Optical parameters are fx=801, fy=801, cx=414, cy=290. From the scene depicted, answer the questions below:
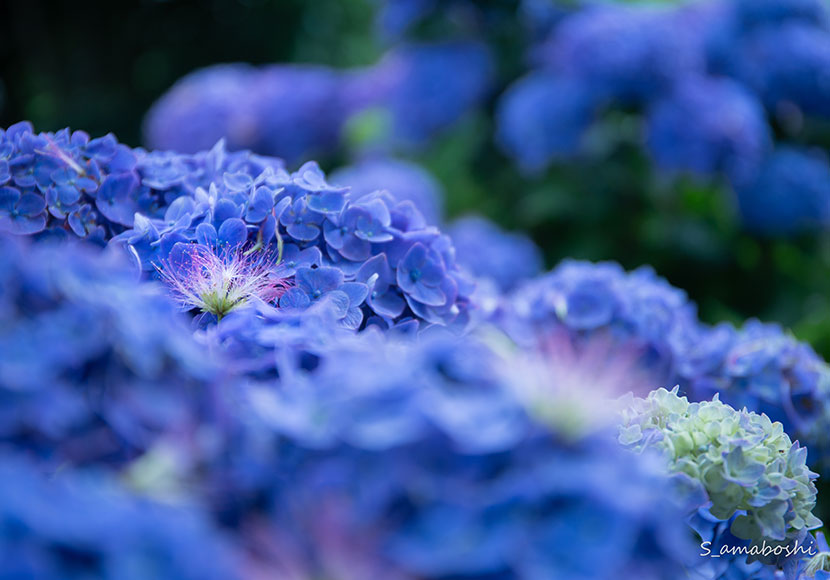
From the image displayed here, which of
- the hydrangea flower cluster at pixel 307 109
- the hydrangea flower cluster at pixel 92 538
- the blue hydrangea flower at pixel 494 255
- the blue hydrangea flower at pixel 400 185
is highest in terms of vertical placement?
the hydrangea flower cluster at pixel 307 109

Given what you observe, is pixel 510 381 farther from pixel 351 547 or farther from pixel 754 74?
pixel 754 74

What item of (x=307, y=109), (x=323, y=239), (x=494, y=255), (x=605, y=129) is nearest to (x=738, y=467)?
(x=323, y=239)

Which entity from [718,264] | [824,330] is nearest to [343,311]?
[824,330]

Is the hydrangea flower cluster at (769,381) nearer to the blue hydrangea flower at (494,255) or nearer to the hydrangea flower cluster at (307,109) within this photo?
the blue hydrangea flower at (494,255)

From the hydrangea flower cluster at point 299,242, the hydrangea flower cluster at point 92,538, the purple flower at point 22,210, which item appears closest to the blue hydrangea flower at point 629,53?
the hydrangea flower cluster at point 299,242

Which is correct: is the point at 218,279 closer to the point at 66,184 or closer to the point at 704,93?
the point at 66,184

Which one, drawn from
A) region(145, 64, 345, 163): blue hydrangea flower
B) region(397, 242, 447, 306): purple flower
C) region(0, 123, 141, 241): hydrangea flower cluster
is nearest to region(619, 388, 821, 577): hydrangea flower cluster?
region(397, 242, 447, 306): purple flower

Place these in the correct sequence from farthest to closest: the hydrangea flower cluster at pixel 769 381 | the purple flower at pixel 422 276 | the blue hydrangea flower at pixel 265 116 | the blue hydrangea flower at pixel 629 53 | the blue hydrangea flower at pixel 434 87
→ the blue hydrangea flower at pixel 265 116
the blue hydrangea flower at pixel 434 87
the blue hydrangea flower at pixel 629 53
the hydrangea flower cluster at pixel 769 381
the purple flower at pixel 422 276
